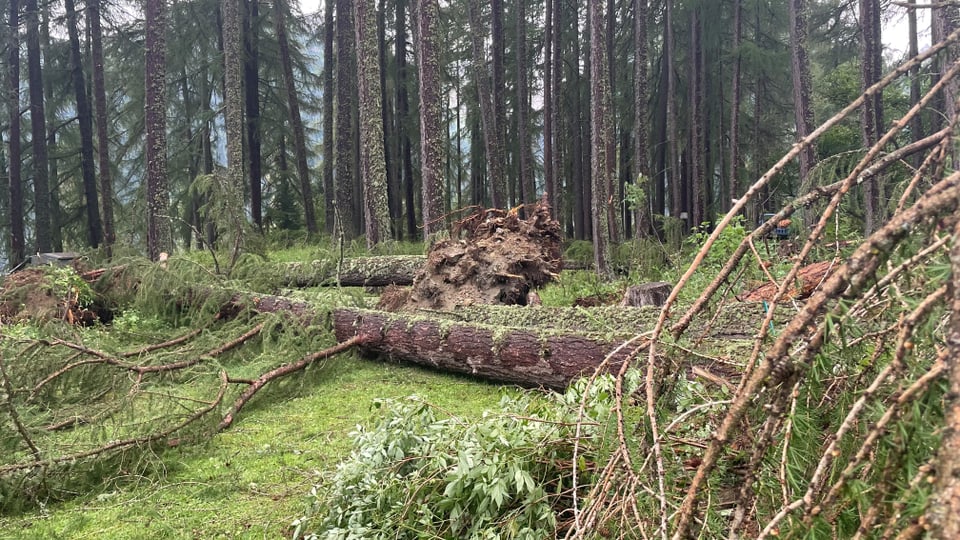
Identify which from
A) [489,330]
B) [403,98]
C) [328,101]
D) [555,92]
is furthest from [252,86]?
[489,330]

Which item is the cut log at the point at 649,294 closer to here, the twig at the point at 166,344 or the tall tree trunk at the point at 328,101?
the twig at the point at 166,344

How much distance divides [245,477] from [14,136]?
19363 mm

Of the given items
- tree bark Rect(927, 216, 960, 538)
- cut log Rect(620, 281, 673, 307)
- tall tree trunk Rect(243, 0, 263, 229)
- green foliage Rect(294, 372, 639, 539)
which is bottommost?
green foliage Rect(294, 372, 639, 539)

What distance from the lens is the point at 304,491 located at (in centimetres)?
342

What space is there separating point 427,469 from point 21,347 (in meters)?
3.91

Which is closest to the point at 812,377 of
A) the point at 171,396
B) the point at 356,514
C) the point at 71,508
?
the point at 356,514

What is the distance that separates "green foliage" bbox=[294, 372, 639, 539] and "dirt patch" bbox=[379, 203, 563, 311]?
13.1 feet

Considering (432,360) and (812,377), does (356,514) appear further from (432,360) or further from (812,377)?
(432,360)

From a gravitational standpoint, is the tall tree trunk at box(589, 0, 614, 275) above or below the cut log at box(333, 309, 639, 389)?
above

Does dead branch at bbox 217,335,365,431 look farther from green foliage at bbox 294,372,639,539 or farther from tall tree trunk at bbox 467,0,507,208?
tall tree trunk at bbox 467,0,507,208

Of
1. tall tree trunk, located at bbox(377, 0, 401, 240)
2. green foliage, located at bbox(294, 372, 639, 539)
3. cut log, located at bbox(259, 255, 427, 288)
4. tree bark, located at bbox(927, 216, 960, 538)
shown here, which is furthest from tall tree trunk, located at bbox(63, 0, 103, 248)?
tree bark, located at bbox(927, 216, 960, 538)

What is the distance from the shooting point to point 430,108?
11.0 metres

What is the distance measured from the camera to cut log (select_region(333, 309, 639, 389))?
480 centimetres

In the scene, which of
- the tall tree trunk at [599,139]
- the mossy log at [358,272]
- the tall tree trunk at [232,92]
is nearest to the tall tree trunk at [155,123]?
the tall tree trunk at [232,92]
